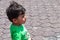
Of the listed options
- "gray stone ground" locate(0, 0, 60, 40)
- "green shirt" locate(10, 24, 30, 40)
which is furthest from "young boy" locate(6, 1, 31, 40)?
"gray stone ground" locate(0, 0, 60, 40)

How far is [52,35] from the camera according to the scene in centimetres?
612

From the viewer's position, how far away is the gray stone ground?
245 inches

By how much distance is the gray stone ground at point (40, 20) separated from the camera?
622 centimetres

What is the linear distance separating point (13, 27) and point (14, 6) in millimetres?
360

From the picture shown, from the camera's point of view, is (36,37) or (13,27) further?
(36,37)

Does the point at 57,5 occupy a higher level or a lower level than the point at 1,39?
higher

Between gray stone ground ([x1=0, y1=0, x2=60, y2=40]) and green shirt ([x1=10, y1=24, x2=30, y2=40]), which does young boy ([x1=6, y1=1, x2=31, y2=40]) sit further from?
gray stone ground ([x1=0, y1=0, x2=60, y2=40])

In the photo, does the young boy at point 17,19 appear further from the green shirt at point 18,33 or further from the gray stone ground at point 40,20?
the gray stone ground at point 40,20

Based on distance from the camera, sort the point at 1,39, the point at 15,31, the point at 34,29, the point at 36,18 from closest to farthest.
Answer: the point at 15,31
the point at 1,39
the point at 34,29
the point at 36,18

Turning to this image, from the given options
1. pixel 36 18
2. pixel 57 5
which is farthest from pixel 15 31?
pixel 57 5

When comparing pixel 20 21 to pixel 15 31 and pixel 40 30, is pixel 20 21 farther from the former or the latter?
pixel 40 30

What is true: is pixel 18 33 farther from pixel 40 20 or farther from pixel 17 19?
pixel 40 20

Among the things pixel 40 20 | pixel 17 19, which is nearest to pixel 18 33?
pixel 17 19

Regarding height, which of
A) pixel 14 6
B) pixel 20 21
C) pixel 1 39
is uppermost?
pixel 14 6
